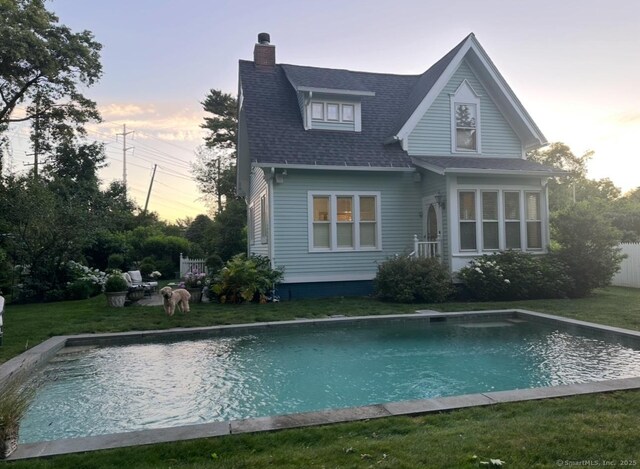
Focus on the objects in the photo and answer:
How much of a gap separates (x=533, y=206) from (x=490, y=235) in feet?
6.32

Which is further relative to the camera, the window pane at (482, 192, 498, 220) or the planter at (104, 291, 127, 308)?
the window pane at (482, 192, 498, 220)

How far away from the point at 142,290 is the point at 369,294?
7.29m

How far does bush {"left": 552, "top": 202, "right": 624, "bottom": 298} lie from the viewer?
42.3ft

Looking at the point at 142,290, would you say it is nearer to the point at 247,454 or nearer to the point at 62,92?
the point at 247,454

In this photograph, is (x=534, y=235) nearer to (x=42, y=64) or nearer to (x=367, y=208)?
(x=367, y=208)

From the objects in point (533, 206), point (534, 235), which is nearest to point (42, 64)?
point (533, 206)

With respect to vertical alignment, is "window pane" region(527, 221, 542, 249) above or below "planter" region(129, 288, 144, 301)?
above

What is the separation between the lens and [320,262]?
13.6 meters

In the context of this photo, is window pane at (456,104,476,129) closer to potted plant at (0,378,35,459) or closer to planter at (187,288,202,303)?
planter at (187,288,202,303)

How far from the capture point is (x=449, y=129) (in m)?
15.1

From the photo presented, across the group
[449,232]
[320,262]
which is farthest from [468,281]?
[320,262]

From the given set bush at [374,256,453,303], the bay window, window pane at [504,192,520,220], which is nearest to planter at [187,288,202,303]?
bush at [374,256,453,303]

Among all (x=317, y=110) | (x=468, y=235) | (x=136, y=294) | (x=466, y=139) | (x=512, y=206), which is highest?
(x=317, y=110)

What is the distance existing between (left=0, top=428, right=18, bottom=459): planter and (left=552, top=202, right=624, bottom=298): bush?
539 inches
